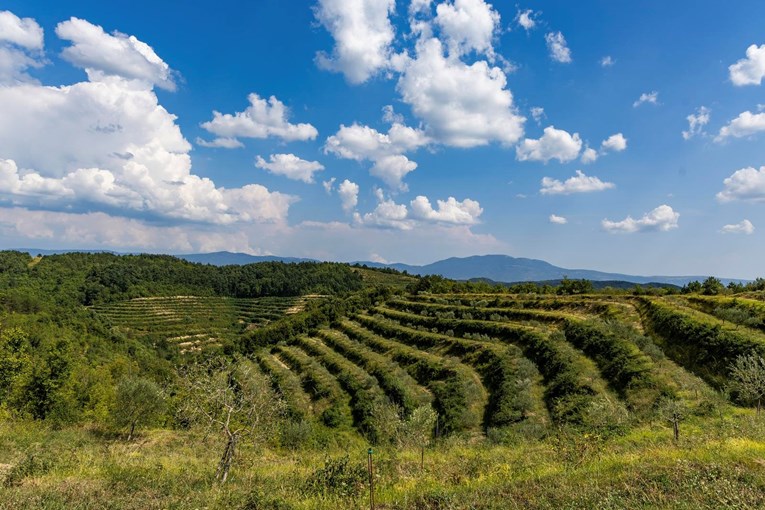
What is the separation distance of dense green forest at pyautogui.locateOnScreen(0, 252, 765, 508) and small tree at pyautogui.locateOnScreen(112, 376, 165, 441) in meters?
0.20

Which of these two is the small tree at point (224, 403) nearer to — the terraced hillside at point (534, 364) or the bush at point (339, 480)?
the bush at point (339, 480)

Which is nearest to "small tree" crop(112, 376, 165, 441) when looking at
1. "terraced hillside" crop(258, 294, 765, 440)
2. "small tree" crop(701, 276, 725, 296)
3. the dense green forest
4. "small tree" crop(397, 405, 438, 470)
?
the dense green forest

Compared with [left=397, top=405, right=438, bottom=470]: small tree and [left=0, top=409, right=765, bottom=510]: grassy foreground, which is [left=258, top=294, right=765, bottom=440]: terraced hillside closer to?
[left=397, top=405, right=438, bottom=470]: small tree

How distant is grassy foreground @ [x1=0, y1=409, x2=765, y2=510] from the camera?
9766 millimetres

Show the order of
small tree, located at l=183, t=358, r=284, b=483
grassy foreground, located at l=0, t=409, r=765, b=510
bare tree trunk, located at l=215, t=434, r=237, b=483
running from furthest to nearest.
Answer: small tree, located at l=183, t=358, r=284, b=483 < bare tree trunk, located at l=215, t=434, r=237, b=483 < grassy foreground, located at l=0, t=409, r=765, b=510

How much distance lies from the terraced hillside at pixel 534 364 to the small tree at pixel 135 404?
63.5 feet

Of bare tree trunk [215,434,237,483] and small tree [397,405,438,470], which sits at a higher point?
bare tree trunk [215,434,237,483]

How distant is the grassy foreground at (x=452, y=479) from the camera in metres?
9.77

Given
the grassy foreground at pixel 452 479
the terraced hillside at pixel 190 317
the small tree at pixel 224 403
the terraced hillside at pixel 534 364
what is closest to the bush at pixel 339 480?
the grassy foreground at pixel 452 479

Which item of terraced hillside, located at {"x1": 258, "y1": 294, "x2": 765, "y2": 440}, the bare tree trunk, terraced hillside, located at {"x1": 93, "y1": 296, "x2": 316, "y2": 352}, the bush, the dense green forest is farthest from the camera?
terraced hillside, located at {"x1": 93, "y1": 296, "x2": 316, "y2": 352}

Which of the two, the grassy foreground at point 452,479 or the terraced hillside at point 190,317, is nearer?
the grassy foreground at point 452,479

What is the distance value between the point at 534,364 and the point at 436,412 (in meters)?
23.8

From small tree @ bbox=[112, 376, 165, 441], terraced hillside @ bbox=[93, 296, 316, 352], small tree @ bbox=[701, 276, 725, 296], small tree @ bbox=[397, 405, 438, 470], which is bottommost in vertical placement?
terraced hillside @ bbox=[93, 296, 316, 352]

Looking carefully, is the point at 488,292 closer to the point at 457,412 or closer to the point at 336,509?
the point at 457,412
